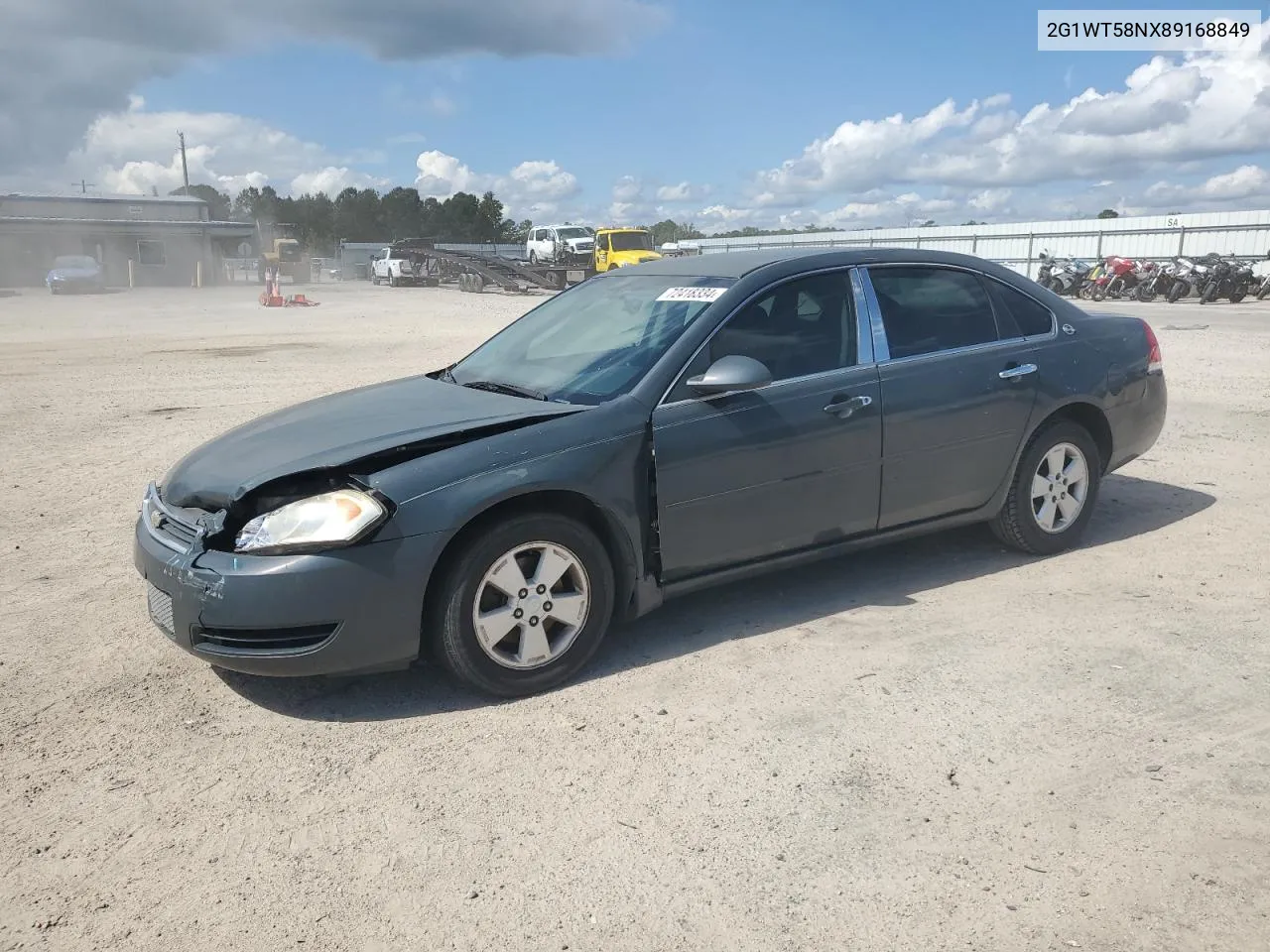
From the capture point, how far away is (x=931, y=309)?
4.76m

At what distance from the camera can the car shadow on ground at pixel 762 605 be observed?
3701 mm

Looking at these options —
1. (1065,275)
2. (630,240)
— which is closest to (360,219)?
(630,240)

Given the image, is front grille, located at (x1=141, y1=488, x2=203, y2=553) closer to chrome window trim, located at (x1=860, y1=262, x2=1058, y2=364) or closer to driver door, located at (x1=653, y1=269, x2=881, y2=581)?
driver door, located at (x1=653, y1=269, x2=881, y2=581)

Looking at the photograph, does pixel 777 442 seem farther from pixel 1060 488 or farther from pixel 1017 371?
pixel 1060 488

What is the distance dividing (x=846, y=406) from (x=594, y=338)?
1.17 metres

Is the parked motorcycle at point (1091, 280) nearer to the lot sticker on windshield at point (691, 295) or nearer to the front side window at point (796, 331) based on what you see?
the front side window at point (796, 331)

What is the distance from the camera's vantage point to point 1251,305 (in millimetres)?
24859

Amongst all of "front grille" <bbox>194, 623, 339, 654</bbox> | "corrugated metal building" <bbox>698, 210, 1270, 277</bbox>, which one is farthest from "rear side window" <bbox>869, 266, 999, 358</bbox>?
"corrugated metal building" <bbox>698, 210, 1270, 277</bbox>

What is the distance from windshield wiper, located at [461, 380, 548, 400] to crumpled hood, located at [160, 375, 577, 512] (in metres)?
0.06

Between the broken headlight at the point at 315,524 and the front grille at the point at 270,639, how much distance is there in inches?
10.8

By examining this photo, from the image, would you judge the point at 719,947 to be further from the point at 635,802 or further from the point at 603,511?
the point at 603,511

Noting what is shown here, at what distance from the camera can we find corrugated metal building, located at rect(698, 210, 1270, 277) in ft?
106

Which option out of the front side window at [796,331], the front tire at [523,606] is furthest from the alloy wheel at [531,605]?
the front side window at [796,331]

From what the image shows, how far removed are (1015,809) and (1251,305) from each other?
26694 mm
